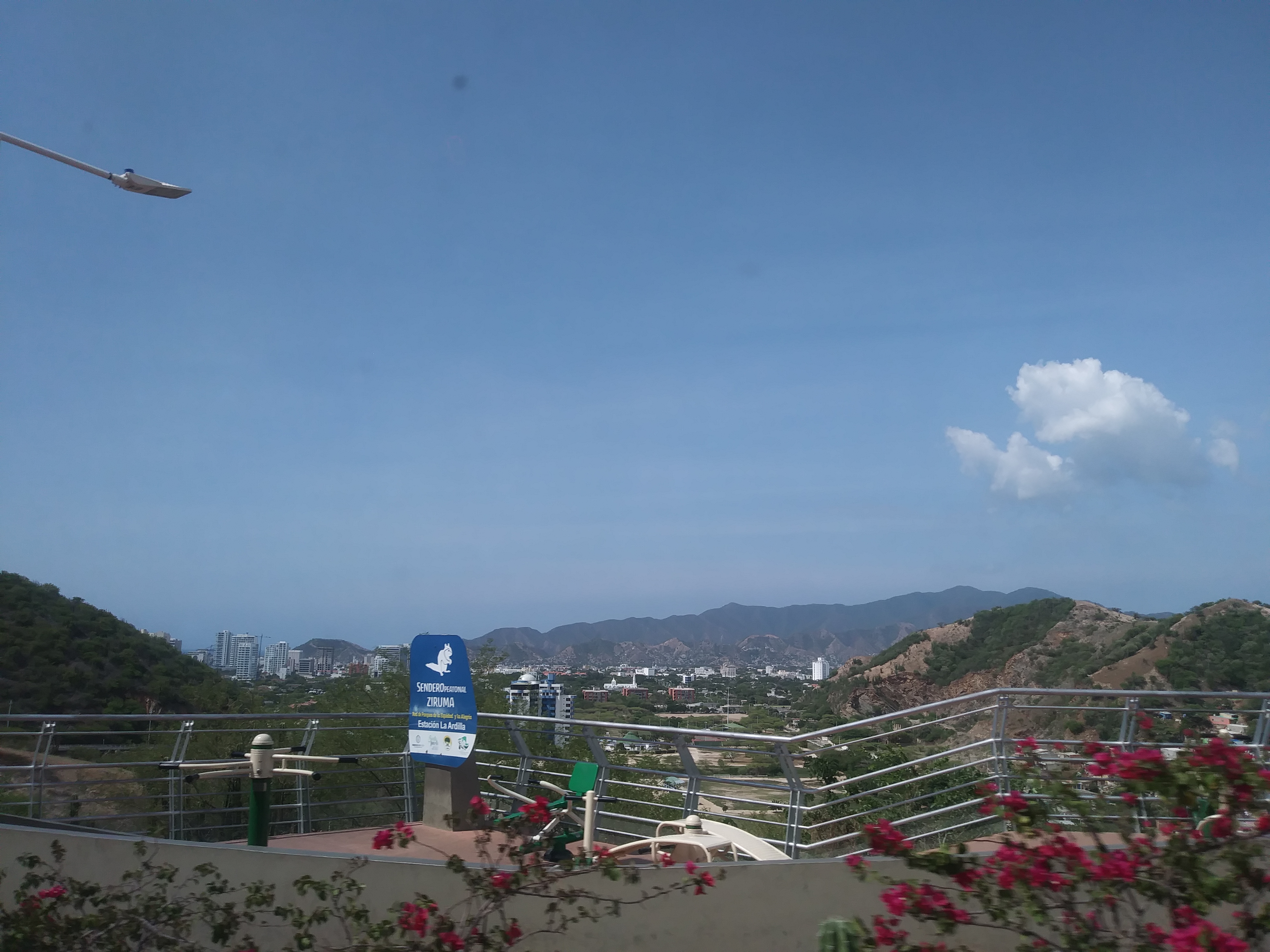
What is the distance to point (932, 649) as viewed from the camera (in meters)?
43.5

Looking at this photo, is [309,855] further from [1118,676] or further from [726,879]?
[1118,676]

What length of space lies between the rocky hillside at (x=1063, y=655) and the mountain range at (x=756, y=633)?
3326 centimetres

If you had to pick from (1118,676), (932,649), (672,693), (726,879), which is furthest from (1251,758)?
(672,693)

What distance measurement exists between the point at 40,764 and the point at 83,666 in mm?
20387

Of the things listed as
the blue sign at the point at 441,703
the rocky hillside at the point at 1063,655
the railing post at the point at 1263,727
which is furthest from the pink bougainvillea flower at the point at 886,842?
the rocky hillside at the point at 1063,655

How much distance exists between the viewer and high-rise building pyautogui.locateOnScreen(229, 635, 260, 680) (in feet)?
178

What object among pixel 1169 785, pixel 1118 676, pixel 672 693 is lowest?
pixel 672 693

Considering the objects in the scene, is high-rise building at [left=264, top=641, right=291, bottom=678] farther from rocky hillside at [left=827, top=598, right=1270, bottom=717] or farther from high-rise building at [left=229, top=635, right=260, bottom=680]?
rocky hillside at [left=827, top=598, right=1270, bottom=717]

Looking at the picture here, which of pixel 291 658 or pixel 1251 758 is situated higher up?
pixel 1251 758

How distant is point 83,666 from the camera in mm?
26016

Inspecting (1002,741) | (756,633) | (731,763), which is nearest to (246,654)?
(731,763)

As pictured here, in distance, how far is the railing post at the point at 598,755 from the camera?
8.92 m

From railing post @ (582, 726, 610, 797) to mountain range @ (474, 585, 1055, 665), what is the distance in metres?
67.5

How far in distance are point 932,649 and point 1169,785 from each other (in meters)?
42.9
